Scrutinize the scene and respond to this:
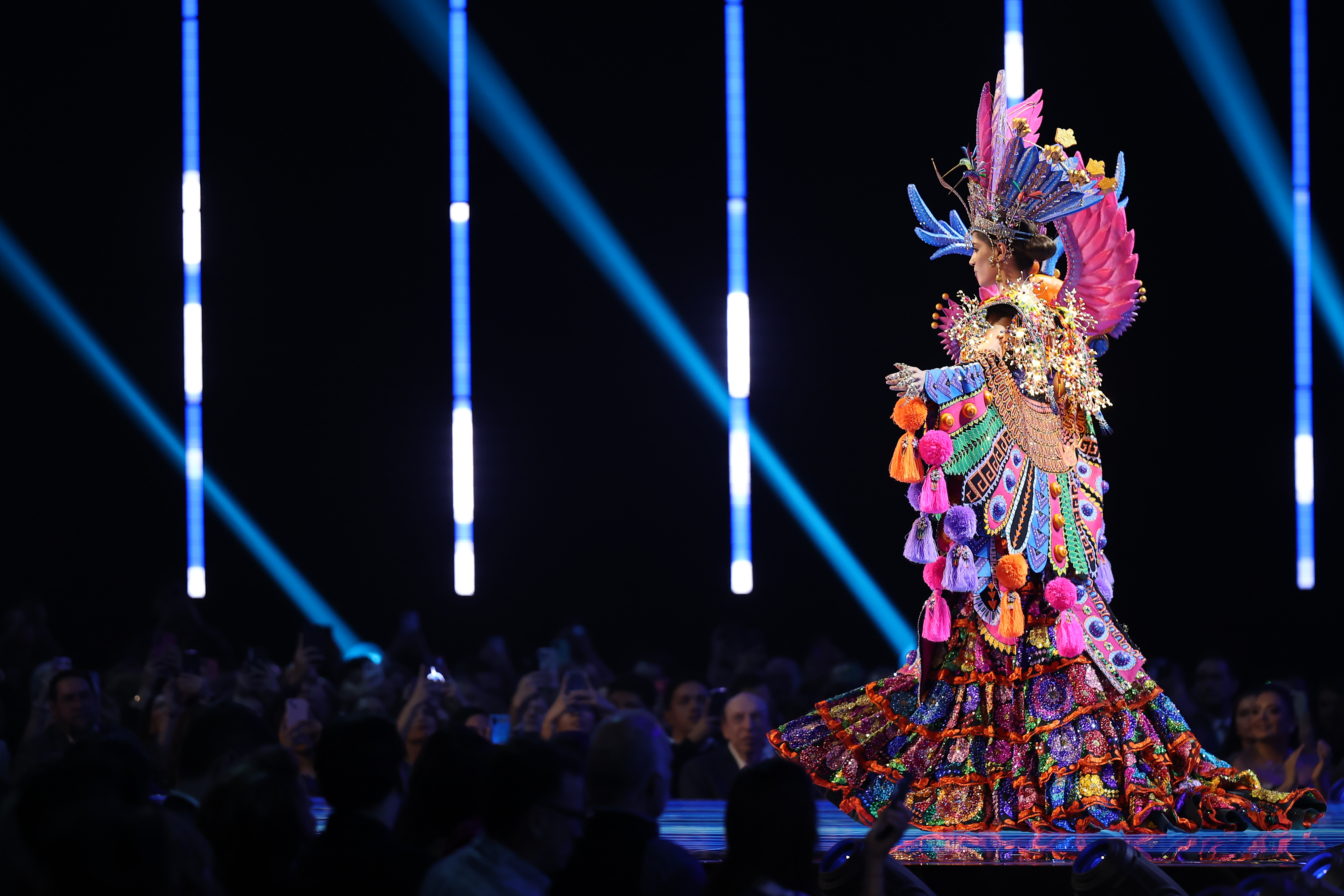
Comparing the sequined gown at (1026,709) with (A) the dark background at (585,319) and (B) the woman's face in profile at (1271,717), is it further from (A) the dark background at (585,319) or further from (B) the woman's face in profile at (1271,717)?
(A) the dark background at (585,319)

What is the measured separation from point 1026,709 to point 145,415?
5.33m

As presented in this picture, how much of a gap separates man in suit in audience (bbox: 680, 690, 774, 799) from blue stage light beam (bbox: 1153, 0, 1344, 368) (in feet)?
11.8

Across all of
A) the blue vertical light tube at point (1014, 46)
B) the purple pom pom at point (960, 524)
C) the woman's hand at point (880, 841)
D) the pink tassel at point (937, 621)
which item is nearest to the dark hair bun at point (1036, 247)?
the purple pom pom at point (960, 524)

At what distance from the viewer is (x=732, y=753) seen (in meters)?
4.71

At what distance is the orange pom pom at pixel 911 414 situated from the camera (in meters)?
3.94

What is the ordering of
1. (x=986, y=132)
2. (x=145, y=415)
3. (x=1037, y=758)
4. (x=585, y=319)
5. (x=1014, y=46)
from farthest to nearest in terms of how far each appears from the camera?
1. (x=145, y=415)
2. (x=585, y=319)
3. (x=1014, y=46)
4. (x=986, y=132)
5. (x=1037, y=758)

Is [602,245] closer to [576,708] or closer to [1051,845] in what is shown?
[576,708]

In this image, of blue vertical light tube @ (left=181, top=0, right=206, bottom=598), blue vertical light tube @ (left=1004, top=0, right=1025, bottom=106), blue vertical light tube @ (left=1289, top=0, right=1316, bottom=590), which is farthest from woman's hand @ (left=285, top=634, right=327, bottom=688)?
blue vertical light tube @ (left=1289, top=0, right=1316, bottom=590)

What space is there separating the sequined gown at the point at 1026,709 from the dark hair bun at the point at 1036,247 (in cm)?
31

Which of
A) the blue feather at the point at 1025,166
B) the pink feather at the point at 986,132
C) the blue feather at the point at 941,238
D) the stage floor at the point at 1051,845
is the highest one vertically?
the pink feather at the point at 986,132

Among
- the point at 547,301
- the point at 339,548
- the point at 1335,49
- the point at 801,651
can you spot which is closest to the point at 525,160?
the point at 547,301

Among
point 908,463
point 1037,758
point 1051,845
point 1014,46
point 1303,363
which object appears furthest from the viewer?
point 1014,46

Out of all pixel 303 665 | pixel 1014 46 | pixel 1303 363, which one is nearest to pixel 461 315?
pixel 303 665

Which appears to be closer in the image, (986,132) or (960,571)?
(960,571)
